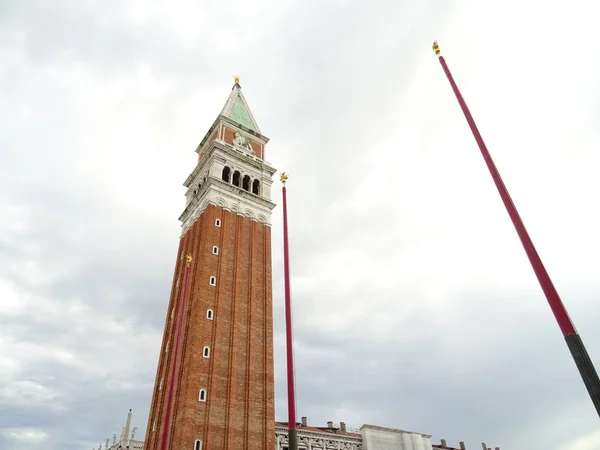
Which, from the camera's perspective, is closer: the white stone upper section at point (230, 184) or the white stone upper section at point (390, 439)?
the white stone upper section at point (230, 184)

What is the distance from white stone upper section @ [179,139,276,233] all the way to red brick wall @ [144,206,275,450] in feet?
5.04

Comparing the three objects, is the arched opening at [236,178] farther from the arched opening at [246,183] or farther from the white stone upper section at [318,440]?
the white stone upper section at [318,440]

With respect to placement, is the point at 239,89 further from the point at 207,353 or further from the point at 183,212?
the point at 207,353

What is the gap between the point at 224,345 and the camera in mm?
38000

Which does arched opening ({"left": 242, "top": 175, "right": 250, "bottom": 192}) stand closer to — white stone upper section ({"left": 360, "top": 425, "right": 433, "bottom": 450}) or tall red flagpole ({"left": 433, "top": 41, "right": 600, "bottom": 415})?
white stone upper section ({"left": 360, "top": 425, "right": 433, "bottom": 450})

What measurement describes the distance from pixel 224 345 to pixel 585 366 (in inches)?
1255

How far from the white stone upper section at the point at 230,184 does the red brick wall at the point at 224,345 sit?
153 cm

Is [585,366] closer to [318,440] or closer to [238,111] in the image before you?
[318,440]

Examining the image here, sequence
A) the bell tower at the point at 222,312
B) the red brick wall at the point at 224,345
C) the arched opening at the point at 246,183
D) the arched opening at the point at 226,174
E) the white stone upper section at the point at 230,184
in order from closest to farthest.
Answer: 1. the red brick wall at the point at 224,345
2. the bell tower at the point at 222,312
3. the white stone upper section at the point at 230,184
4. the arched opening at the point at 226,174
5. the arched opening at the point at 246,183

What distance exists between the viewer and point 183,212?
5203 centimetres

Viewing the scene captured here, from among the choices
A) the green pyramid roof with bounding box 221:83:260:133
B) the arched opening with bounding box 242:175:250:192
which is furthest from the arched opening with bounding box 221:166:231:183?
the green pyramid roof with bounding box 221:83:260:133

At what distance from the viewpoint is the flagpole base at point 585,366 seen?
9.67m

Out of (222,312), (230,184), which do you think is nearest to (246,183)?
(230,184)

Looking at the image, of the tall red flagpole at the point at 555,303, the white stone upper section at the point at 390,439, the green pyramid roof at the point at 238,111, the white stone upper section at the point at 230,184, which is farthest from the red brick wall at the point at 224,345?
the tall red flagpole at the point at 555,303
